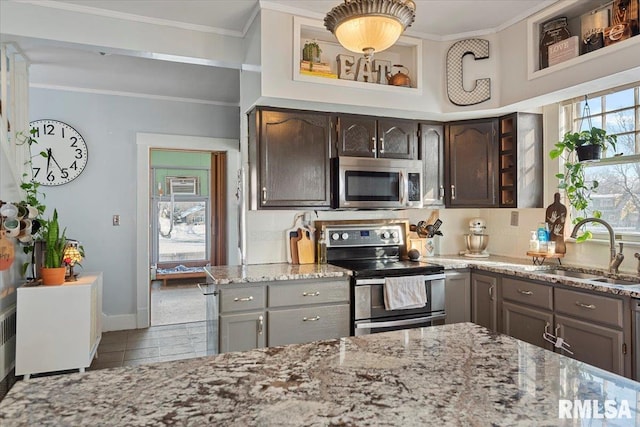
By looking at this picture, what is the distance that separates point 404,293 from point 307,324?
29.7 inches

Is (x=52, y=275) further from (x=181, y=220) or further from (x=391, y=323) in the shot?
(x=181, y=220)

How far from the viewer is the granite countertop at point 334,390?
0.91 metres

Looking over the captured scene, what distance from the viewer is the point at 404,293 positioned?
311cm

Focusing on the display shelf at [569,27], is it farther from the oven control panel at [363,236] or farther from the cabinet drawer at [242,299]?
the cabinet drawer at [242,299]

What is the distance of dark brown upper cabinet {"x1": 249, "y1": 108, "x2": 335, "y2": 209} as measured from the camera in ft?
10.3

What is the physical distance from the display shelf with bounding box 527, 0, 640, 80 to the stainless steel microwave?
1104mm

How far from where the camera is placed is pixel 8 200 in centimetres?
323

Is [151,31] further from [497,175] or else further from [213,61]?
[497,175]

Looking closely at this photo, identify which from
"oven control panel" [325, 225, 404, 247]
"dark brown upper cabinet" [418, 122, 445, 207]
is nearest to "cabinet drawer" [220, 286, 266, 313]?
"oven control panel" [325, 225, 404, 247]

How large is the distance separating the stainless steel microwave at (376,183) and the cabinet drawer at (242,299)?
3.10 ft

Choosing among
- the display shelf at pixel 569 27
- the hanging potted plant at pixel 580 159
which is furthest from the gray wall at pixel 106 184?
the hanging potted plant at pixel 580 159

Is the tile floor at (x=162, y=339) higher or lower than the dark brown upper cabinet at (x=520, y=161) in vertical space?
lower

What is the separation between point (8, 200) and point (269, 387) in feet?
10.4

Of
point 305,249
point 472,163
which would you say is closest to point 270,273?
point 305,249
